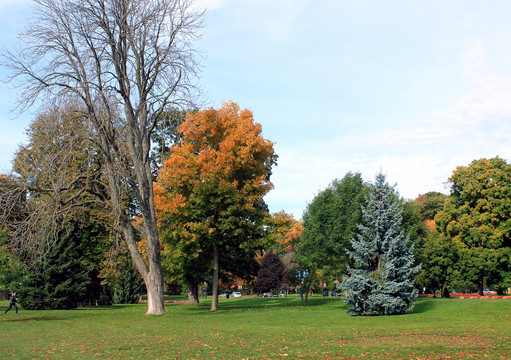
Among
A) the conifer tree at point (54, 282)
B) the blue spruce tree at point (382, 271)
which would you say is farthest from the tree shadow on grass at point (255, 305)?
the blue spruce tree at point (382, 271)

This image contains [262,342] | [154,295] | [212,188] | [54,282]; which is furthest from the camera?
[54,282]

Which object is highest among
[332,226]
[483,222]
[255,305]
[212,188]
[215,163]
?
[215,163]

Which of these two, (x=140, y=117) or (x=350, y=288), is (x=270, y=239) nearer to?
(x=350, y=288)

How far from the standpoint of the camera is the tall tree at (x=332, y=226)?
33750 mm

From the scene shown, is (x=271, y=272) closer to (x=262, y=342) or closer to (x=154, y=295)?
(x=154, y=295)

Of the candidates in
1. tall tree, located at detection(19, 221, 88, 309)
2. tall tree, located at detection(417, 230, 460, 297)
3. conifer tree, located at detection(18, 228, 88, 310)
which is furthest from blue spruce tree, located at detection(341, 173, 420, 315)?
conifer tree, located at detection(18, 228, 88, 310)

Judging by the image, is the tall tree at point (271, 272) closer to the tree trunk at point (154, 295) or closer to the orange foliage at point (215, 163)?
the orange foliage at point (215, 163)

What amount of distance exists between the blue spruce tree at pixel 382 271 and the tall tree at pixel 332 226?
7.60 m

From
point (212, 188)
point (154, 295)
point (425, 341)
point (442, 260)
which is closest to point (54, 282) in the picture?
point (154, 295)

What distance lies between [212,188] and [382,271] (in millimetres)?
11610

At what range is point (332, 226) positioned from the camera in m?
34.5

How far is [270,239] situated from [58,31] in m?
18.1

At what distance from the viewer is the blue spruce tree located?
24031 millimetres

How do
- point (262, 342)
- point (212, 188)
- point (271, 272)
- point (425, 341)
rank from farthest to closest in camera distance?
point (271, 272) < point (212, 188) < point (425, 341) < point (262, 342)
